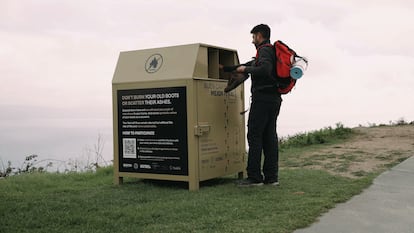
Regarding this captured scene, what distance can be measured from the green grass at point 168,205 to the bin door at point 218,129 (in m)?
0.28

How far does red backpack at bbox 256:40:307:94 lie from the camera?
20.5 ft

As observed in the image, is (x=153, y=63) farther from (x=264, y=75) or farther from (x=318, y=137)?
(x=318, y=137)

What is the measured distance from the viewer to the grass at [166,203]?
14.9 feet

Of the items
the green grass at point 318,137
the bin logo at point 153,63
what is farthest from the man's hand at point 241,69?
the green grass at point 318,137

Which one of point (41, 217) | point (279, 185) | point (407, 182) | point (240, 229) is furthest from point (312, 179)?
point (41, 217)

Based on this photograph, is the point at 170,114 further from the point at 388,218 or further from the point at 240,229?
the point at 388,218

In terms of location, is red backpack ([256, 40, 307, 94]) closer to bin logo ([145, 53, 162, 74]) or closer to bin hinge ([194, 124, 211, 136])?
bin hinge ([194, 124, 211, 136])

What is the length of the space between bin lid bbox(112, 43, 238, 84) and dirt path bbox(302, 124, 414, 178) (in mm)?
2904

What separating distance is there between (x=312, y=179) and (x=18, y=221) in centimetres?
396

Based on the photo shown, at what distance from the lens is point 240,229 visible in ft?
13.9

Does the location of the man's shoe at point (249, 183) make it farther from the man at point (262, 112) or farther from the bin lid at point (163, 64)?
the bin lid at point (163, 64)

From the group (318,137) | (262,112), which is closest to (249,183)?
(262,112)

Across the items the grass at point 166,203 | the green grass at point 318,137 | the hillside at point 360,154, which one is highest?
the green grass at point 318,137

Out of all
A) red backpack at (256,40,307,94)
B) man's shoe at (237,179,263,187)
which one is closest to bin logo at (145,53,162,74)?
red backpack at (256,40,307,94)
